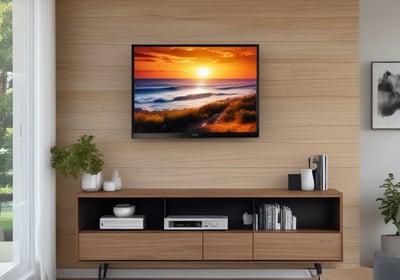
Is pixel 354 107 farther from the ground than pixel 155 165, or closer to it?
farther from the ground

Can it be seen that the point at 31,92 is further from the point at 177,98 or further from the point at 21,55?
the point at 177,98

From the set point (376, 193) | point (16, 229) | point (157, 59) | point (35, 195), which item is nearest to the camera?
point (16, 229)

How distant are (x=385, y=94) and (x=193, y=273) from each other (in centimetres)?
242

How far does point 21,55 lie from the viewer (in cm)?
412

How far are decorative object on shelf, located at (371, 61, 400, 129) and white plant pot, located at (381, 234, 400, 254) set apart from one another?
3.38 ft

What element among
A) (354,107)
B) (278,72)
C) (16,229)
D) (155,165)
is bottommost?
(16,229)

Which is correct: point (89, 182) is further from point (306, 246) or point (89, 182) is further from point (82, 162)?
point (306, 246)

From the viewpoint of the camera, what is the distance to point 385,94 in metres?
5.05

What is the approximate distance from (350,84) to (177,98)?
1.51 metres

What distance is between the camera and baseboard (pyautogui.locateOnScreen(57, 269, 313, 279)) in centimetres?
473

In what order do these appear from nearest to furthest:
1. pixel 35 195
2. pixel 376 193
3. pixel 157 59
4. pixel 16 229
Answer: pixel 16 229
pixel 35 195
pixel 157 59
pixel 376 193

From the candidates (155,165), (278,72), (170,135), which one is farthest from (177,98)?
(278,72)

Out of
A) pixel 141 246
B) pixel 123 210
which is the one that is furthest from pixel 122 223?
pixel 141 246

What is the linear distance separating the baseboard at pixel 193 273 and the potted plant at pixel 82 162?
80 cm
